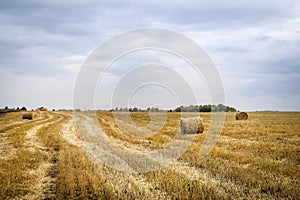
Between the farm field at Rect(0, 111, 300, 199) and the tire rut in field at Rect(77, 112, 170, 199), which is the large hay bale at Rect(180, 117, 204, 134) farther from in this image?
the tire rut in field at Rect(77, 112, 170, 199)

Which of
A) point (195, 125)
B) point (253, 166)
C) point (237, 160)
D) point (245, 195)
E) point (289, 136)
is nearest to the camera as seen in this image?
point (245, 195)

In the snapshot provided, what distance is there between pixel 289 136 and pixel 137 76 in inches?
Answer: 396

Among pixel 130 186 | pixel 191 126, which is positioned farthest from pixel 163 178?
pixel 191 126

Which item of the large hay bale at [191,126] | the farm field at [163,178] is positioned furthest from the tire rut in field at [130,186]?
the large hay bale at [191,126]

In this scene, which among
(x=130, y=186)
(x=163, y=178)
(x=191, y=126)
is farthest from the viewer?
(x=191, y=126)

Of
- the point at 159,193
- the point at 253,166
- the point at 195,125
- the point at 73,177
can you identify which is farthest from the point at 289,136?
the point at 73,177

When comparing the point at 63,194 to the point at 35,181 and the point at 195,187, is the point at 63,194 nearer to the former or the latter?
the point at 35,181

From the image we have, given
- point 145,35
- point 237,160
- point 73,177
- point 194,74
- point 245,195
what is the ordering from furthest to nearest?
1. point 145,35
2. point 194,74
3. point 237,160
4. point 73,177
5. point 245,195

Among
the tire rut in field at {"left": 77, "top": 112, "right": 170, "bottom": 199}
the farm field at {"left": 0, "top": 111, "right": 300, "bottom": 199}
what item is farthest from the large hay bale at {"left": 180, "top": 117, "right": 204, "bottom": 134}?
the tire rut in field at {"left": 77, "top": 112, "right": 170, "bottom": 199}

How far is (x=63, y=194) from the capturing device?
6.47 metres

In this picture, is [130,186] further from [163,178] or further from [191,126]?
[191,126]

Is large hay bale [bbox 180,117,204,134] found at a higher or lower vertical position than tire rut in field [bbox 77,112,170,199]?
higher

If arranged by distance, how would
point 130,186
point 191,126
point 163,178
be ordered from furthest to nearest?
point 191,126 < point 163,178 < point 130,186

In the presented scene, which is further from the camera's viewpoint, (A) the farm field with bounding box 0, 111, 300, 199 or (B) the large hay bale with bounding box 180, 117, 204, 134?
(B) the large hay bale with bounding box 180, 117, 204, 134
